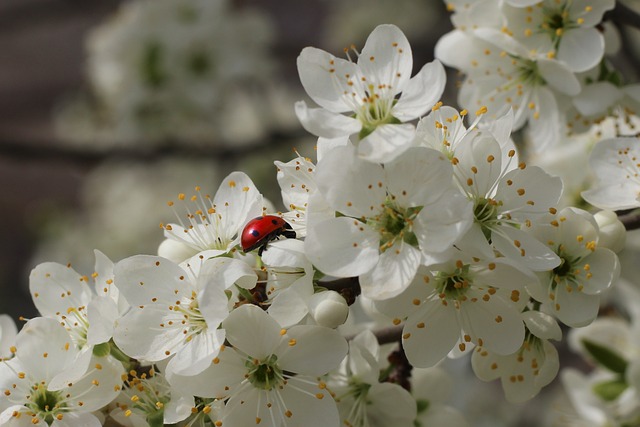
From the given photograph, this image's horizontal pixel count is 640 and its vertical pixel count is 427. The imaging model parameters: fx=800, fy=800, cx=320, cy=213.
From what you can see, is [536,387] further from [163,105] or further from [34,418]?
[163,105]

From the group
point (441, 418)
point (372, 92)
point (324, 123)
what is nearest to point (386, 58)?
point (372, 92)

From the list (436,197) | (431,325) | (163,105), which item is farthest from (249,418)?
(163,105)

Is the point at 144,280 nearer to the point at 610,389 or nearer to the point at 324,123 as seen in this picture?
the point at 324,123

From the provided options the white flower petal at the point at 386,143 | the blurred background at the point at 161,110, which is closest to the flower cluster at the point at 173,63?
the blurred background at the point at 161,110

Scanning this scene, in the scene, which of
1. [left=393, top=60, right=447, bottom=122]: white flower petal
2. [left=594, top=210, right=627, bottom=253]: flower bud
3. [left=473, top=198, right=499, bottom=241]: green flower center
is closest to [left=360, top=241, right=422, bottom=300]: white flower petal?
[left=473, top=198, right=499, bottom=241]: green flower center

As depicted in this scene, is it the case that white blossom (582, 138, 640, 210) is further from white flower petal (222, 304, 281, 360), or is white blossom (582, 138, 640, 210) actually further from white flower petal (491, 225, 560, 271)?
white flower petal (222, 304, 281, 360)

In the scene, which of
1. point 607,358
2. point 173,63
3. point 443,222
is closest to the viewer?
point 443,222
